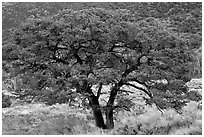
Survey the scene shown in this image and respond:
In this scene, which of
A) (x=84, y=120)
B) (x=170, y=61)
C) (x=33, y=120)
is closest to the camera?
(x=170, y=61)

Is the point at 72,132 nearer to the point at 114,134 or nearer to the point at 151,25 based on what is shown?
the point at 114,134

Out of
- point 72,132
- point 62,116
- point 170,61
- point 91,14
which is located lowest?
point 62,116

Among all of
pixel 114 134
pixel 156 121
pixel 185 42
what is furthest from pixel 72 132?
pixel 185 42

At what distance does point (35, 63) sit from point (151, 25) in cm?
463

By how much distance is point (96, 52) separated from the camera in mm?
12562

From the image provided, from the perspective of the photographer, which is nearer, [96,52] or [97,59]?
[97,59]

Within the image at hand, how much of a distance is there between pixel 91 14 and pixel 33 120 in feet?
31.1

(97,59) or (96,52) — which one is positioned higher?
(96,52)

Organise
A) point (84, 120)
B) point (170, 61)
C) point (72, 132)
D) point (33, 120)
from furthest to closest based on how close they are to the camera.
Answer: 1. point (33, 120)
2. point (84, 120)
3. point (72, 132)
4. point (170, 61)

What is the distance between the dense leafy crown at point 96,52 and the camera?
39.8 feet

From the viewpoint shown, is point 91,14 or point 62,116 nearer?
point 91,14

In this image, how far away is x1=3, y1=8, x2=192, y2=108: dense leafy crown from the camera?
39.8 ft

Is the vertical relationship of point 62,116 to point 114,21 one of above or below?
below

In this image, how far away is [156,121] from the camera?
1602cm
